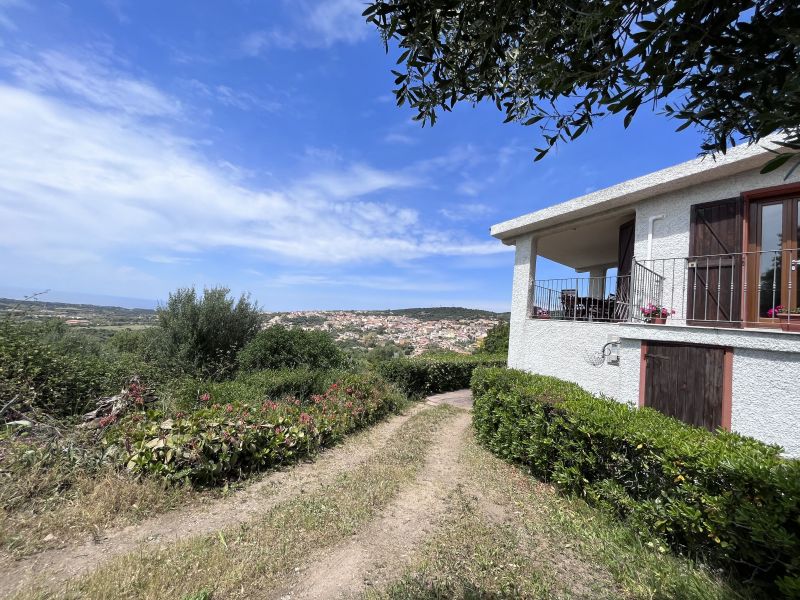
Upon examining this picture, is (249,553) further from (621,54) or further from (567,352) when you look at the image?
(567,352)

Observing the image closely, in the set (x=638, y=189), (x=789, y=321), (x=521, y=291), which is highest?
(x=638, y=189)

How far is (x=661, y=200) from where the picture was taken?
695 cm

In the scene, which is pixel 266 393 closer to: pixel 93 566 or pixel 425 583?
pixel 93 566

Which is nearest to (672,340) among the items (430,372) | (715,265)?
(715,265)

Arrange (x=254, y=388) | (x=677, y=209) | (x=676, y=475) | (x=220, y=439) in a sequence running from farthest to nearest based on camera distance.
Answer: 1. (x=254, y=388)
2. (x=677, y=209)
3. (x=220, y=439)
4. (x=676, y=475)

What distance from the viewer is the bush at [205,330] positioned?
37.8 ft

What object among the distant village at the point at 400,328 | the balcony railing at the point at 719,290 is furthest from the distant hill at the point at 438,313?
the balcony railing at the point at 719,290

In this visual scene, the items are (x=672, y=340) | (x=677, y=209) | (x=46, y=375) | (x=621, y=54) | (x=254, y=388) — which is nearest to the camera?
(x=621, y=54)

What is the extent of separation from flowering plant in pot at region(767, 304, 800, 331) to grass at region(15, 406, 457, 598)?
6.00 m

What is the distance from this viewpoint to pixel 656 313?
660 cm

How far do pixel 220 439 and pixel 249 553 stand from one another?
83.0 inches

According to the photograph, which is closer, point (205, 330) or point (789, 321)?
point (789, 321)

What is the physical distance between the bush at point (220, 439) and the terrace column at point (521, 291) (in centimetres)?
511

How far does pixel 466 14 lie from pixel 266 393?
790 centimetres
